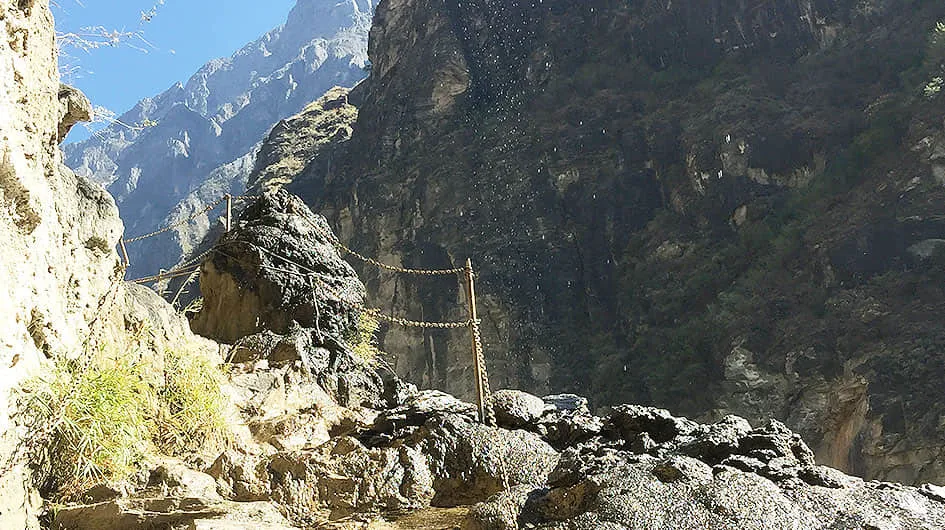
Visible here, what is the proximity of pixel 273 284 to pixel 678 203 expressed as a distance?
1978cm

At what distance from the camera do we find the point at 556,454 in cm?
534

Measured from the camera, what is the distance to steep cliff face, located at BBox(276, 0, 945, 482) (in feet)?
60.5

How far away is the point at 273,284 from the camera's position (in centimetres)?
905

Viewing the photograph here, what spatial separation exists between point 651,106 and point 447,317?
1124 cm

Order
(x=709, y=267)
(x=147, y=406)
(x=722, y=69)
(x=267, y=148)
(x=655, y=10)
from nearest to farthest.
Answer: (x=147, y=406), (x=709, y=267), (x=722, y=69), (x=655, y=10), (x=267, y=148)

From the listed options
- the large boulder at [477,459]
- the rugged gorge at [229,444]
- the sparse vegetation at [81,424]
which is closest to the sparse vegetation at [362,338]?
the rugged gorge at [229,444]

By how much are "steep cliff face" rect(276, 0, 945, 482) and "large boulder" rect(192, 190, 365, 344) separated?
1189cm

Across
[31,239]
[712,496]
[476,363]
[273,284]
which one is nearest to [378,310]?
[273,284]

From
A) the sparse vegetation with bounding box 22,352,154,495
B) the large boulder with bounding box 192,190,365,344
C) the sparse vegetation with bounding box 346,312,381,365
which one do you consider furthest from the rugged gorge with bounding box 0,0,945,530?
the sparse vegetation with bounding box 346,312,381,365

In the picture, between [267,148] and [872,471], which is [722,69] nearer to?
[872,471]

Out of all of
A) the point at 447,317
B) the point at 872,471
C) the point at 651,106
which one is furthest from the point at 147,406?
the point at 651,106

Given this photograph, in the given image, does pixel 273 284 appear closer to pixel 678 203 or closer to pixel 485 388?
pixel 485 388

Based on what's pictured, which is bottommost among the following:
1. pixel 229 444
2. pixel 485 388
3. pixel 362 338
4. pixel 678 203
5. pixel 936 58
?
pixel 229 444

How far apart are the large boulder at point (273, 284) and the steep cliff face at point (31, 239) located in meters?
3.80
